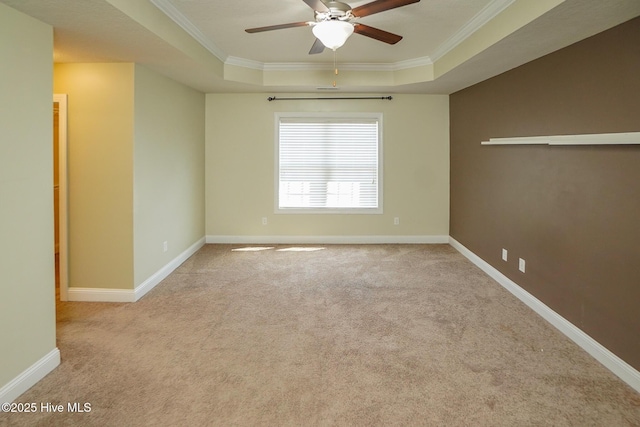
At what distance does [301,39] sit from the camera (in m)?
4.25

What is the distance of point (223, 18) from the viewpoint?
11.7 feet

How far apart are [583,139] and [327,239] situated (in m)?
4.13

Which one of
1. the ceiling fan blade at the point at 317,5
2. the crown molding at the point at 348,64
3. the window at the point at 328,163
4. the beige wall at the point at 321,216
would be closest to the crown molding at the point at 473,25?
the crown molding at the point at 348,64

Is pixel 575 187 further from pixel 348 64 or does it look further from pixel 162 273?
pixel 162 273

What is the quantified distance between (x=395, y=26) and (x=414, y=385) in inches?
121

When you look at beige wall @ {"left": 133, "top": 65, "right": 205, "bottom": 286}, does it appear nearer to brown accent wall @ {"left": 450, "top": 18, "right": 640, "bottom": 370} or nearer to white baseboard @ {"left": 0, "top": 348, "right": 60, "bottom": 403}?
white baseboard @ {"left": 0, "top": 348, "right": 60, "bottom": 403}

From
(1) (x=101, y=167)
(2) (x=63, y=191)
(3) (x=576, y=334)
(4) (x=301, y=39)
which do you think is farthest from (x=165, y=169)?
(3) (x=576, y=334)

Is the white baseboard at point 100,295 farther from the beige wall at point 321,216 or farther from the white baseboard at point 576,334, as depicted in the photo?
the white baseboard at point 576,334

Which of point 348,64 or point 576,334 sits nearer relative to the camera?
point 576,334

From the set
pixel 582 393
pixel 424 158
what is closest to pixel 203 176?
pixel 424 158

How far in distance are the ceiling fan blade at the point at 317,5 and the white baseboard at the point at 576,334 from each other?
9.41 feet

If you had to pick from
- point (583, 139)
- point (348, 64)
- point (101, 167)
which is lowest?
point (101, 167)

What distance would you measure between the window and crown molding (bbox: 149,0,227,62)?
1.85 metres

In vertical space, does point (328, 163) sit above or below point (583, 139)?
above
